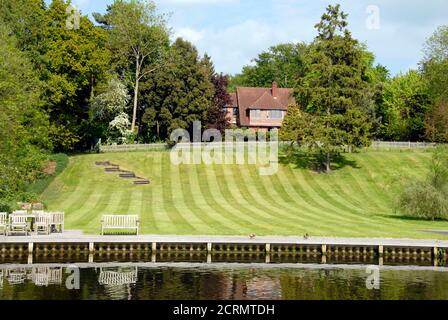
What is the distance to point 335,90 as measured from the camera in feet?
234

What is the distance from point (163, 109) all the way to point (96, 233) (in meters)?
45.9

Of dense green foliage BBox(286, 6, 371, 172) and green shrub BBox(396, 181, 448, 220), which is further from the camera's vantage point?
dense green foliage BBox(286, 6, 371, 172)

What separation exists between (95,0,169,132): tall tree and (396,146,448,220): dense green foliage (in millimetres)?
48638

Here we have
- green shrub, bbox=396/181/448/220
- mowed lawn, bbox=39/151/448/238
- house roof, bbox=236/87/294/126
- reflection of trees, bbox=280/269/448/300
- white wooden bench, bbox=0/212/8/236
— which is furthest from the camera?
house roof, bbox=236/87/294/126

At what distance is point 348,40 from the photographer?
7169cm

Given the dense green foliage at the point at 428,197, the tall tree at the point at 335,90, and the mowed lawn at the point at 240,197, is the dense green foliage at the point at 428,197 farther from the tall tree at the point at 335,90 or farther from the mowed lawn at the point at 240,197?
the tall tree at the point at 335,90

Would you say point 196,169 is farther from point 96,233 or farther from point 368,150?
point 96,233

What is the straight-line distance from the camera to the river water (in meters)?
26.7

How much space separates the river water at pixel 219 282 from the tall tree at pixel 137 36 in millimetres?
59553

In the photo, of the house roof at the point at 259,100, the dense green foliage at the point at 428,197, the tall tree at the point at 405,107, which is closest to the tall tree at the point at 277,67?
the house roof at the point at 259,100

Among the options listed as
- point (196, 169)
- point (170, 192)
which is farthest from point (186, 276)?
point (196, 169)

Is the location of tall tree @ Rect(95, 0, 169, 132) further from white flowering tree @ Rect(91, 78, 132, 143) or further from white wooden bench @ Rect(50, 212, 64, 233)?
white wooden bench @ Rect(50, 212, 64, 233)

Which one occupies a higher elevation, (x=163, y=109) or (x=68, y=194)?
(x=163, y=109)

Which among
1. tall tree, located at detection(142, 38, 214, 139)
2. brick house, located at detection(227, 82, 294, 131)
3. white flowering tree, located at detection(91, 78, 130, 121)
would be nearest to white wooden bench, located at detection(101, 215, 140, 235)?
white flowering tree, located at detection(91, 78, 130, 121)
